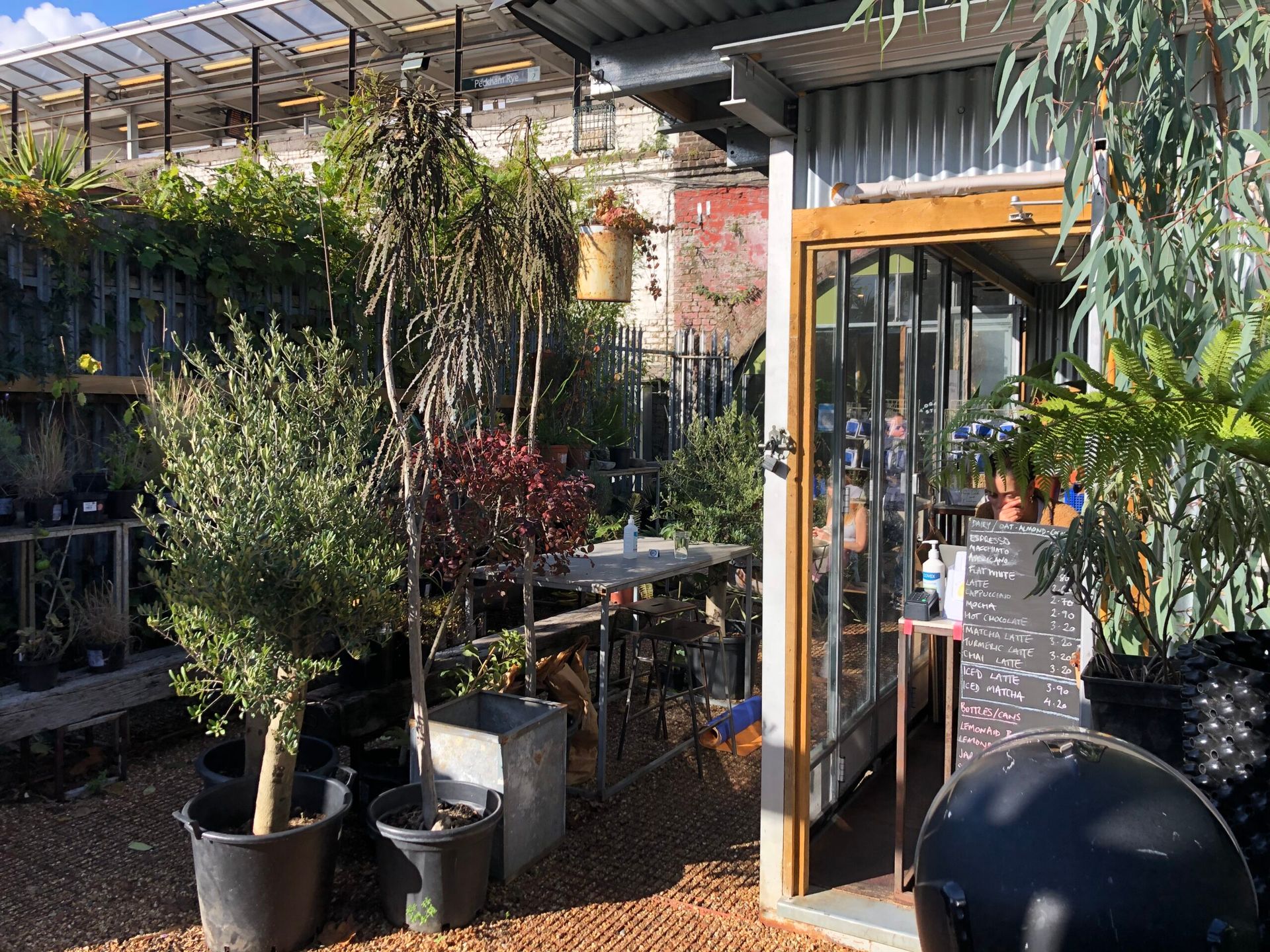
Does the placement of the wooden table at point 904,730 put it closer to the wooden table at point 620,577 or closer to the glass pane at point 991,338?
the wooden table at point 620,577

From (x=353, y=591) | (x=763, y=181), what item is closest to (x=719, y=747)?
(x=353, y=591)

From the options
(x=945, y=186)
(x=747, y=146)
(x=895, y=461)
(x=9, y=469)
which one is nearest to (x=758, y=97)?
(x=945, y=186)

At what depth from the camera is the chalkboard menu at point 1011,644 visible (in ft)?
11.6

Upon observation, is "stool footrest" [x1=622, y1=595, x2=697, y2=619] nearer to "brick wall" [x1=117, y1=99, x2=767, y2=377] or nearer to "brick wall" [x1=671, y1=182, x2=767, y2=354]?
"brick wall" [x1=117, y1=99, x2=767, y2=377]

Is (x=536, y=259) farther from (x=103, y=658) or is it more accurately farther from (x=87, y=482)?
(x=103, y=658)

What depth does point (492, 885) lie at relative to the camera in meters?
3.97

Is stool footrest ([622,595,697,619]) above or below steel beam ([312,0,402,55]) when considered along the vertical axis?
below

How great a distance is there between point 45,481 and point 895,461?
4.03m

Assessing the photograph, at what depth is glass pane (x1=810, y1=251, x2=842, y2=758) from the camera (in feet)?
13.0

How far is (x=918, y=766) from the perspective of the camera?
5207 mm

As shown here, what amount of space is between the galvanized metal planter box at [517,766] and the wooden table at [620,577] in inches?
21.4

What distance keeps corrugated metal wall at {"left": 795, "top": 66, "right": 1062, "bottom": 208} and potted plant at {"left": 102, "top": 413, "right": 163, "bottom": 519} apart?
3.63 meters

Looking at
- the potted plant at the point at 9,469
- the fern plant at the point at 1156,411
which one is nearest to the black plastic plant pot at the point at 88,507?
the potted plant at the point at 9,469

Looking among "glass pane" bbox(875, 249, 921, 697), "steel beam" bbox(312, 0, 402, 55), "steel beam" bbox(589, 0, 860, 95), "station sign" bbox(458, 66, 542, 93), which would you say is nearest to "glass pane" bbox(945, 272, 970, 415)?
"glass pane" bbox(875, 249, 921, 697)
